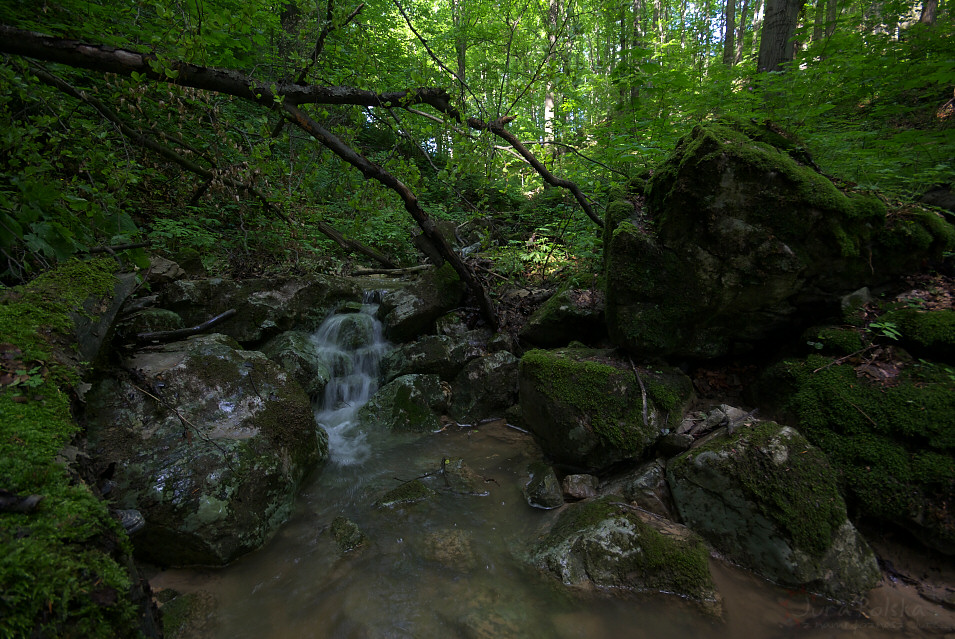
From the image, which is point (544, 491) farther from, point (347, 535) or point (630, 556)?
point (347, 535)

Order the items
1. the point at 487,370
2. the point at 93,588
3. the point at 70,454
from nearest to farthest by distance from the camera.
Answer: the point at 93,588 < the point at 70,454 < the point at 487,370

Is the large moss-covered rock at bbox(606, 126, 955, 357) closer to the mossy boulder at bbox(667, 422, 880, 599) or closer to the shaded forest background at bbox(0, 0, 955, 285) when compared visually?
the shaded forest background at bbox(0, 0, 955, 285)

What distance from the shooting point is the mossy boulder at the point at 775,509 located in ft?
8.95

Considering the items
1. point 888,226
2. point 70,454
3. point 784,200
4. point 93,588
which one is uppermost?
point 784,200

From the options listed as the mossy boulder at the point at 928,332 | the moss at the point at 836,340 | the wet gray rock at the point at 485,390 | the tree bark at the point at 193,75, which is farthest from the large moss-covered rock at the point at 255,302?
the mossy boulder at the point at 928,332

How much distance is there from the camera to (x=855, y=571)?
2711mm

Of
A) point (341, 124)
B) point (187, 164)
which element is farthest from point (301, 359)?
point (341, 124)

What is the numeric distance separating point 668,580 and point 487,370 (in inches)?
140

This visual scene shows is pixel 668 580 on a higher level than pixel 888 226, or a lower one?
lower

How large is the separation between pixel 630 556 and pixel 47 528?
3.27m

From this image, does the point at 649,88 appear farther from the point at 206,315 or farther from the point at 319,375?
the point at 206,315

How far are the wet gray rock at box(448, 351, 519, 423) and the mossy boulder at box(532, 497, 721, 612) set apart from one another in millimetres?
2621

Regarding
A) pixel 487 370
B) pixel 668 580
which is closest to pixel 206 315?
pixel 487 370

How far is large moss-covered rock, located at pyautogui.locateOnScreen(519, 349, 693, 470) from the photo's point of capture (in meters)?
3.89
